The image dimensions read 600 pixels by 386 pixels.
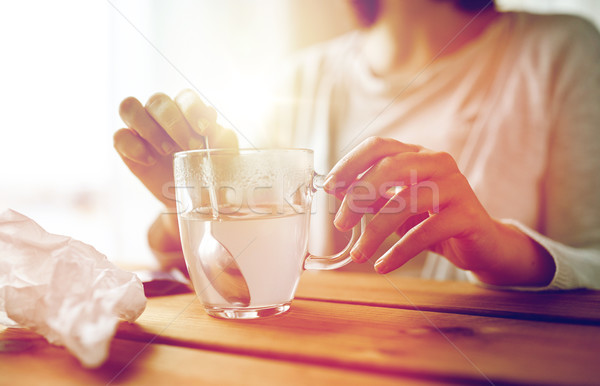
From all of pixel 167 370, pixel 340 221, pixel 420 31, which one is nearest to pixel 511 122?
pixel 420 31

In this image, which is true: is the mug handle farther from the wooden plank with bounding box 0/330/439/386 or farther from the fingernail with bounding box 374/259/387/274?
the wooden plank with bounding box 0/330/439/386

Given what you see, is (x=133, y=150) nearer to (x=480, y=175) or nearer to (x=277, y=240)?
(x=277, y=240)

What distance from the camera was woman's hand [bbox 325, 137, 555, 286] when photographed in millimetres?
447

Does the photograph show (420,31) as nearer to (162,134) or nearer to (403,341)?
(162,134)

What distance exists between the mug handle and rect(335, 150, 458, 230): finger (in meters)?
0.02

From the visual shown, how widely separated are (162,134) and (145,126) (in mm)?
27

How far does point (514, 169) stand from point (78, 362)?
97 cm

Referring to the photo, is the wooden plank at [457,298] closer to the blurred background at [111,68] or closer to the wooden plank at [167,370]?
the wooden plank at [167,370]

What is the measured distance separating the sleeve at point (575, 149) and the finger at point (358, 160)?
1.81ft

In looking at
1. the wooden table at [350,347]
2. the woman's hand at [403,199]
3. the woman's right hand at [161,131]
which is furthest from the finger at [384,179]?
the woman's right hand at [161,131]

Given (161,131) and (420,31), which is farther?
(420,31)

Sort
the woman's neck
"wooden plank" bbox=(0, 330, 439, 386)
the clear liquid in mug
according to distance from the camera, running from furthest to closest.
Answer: the woman's neck, the clear liquid in mug, "wooden plank" bbox=(0, 330, 439, 386)

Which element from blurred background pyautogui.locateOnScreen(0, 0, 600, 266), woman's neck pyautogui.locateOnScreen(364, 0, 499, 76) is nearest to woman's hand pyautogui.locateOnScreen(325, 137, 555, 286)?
woman's neck pyautogui.locateOnScreen(364, 0, 499, 76)

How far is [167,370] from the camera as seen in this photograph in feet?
1.01
